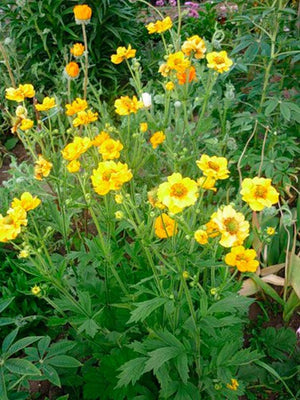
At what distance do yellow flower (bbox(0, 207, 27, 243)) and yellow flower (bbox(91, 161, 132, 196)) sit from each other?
6.9 inches

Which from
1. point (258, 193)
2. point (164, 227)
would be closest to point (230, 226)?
point (258, 193)

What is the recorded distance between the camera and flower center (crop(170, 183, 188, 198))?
89cm

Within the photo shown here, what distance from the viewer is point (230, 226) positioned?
0.88m

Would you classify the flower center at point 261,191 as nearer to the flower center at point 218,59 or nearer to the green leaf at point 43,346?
the flower center at point 218,59

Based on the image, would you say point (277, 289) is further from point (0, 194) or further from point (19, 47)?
point (19, 47)

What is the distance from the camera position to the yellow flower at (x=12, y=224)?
3.03 feet

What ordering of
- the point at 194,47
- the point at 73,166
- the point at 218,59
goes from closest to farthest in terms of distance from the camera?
the point at 73,166, the point at 218,59, the point at 194,47

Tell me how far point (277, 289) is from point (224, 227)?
1.15m

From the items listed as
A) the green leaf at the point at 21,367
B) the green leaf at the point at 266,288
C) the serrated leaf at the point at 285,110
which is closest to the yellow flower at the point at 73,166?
the green leaf at the point at 21,367

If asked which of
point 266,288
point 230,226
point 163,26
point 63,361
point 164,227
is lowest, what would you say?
point 266,288

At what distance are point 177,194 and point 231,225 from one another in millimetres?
128

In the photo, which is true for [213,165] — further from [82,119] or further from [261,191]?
[82,119]

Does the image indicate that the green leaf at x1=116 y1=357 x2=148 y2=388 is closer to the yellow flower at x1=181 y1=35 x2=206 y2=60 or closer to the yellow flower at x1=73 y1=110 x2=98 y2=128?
the yellow flower at x1=73 y1=110 x2=98 y2=128

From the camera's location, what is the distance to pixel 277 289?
1.89 m
